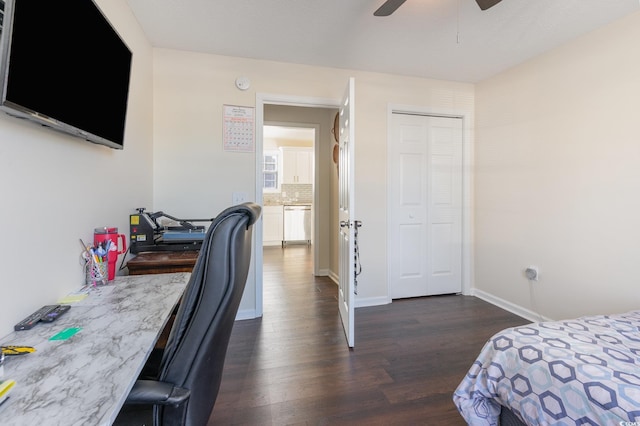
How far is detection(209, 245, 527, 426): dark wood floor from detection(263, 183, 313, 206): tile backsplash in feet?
12.8

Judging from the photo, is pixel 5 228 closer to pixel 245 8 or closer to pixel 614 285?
pixel 245 8

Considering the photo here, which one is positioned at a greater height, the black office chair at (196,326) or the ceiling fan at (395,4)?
the ceiling fan at (395,4)

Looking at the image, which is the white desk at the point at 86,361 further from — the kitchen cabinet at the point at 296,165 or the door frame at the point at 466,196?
the kitchen cabinet at the point at 296,165

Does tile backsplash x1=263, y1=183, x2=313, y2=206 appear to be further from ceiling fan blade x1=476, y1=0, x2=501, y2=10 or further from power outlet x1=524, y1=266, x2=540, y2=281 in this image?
ceiling fan blade x1=476, y1=0, x2=501, y2=10

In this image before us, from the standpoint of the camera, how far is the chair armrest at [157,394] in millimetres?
652

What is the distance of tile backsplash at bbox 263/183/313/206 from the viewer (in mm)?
6784

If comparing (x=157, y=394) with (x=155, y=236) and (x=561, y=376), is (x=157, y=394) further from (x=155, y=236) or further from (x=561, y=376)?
(x=155, y=236)

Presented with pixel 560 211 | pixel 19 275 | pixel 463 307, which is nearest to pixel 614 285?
pixel 560 211

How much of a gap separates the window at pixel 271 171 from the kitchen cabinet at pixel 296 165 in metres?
0.26

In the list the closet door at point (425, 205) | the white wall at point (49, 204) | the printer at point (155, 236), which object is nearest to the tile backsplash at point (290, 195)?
the closet door at point (425, 205)

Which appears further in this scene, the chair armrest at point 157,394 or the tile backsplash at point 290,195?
the tile backsplash at point 290,195

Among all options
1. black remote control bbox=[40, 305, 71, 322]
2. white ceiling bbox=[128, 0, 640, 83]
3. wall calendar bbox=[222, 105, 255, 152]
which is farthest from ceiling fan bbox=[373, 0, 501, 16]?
black remote control bbox=[40, 305, 71, 322]

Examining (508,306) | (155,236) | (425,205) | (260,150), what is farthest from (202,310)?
(508,306)

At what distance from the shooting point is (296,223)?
21.3 ft
